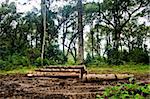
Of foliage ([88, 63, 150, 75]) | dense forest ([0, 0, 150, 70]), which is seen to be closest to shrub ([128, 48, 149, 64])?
dense forest ([0, 0, 150, 70])

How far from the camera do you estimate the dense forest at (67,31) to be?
30.3 metres

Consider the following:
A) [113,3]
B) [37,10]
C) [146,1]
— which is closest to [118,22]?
[113,3]

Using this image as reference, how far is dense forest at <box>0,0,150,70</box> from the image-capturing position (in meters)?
30.3

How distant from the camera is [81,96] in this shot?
891 cm

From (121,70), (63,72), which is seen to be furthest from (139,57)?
(63,72)

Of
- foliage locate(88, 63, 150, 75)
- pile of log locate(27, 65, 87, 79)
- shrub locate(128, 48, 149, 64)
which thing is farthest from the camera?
shrub locate(128, 48, 149, 64)

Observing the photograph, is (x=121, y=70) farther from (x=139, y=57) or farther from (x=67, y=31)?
(x=67, y=31)

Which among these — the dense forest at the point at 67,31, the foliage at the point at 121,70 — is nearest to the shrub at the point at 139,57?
the dense forest at the point at 67,31

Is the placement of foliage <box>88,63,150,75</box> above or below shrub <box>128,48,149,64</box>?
below

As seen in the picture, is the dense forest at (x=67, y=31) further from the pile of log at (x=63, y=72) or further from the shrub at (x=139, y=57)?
the pile of log at (x=63, y=72)

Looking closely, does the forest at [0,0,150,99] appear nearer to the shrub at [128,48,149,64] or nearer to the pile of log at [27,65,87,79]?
the shrub at [128,48,149,64]

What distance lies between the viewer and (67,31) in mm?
46781

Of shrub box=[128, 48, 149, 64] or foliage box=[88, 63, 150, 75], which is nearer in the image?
foliage box=[88, 63, 150, 75]

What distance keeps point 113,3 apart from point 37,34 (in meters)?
10.9
